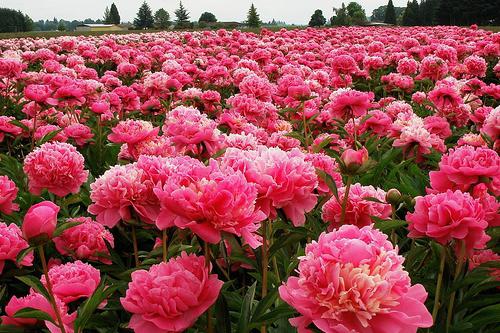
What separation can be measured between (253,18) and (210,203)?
122 feet

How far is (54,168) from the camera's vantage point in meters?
2.16

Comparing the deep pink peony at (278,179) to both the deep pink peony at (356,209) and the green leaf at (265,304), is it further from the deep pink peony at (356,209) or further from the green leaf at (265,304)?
the deep pink peony at (356,209)

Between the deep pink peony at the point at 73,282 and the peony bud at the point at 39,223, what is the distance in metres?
0.33

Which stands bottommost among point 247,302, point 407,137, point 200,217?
point 247,302

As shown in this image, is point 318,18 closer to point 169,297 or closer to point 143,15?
point 143,15

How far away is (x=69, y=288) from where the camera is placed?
149 centimetres

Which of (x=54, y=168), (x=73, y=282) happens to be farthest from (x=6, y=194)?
(x=73, y=282)

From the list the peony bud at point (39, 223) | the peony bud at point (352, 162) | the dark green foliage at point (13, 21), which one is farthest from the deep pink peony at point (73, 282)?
the dark green foliage at point (13, 21)

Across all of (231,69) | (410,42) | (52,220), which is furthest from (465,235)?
(410,42)

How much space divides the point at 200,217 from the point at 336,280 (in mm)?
365

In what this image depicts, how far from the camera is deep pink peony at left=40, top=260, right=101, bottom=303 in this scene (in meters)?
1.49

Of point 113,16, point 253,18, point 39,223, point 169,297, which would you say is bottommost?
point 169,297

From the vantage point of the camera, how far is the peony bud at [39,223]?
47.2 inches

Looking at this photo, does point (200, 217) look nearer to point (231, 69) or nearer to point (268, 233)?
point (268, 233)
